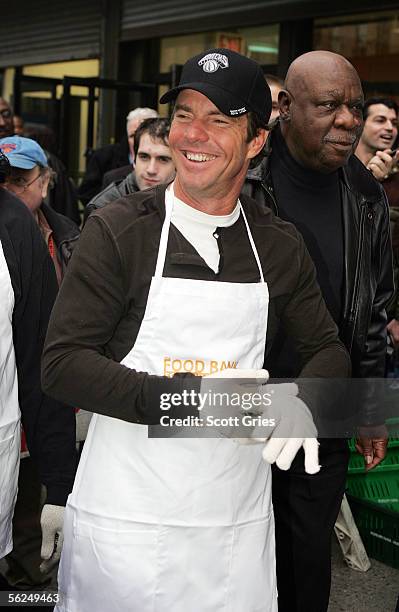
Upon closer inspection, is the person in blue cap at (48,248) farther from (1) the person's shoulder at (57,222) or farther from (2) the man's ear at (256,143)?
(2) the man's ear at (256,143)

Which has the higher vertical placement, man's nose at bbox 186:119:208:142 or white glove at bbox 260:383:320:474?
man's nose at bbox 186:119:208:142

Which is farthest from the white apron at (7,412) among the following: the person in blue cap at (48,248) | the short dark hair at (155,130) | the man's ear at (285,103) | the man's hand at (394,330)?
the short dark hair at (155,130)

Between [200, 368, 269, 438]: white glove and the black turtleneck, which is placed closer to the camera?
[200, 368, 269, 438]: white glove

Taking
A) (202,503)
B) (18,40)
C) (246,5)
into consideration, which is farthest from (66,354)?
(18,40)

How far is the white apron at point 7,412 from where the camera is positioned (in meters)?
2.65

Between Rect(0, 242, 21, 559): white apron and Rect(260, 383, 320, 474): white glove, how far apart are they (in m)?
0.82

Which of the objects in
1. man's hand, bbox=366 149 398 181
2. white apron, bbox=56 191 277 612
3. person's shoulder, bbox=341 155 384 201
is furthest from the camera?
man's hand, bbox=366 149 398 181

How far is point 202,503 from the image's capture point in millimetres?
2322

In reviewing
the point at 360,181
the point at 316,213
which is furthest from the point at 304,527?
the point at 360,181

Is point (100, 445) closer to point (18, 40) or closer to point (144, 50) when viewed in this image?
point (144, 50)

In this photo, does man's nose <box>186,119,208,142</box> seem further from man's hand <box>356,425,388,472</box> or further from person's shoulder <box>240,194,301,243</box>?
man's hand <box>356,425,388,472</box>

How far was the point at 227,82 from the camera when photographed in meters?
2.35

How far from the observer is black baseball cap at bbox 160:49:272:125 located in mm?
2348

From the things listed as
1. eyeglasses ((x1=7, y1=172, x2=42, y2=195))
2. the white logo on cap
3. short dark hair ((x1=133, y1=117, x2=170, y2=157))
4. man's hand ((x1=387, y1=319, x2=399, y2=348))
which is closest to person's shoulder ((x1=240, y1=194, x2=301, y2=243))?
the white logo on cap
